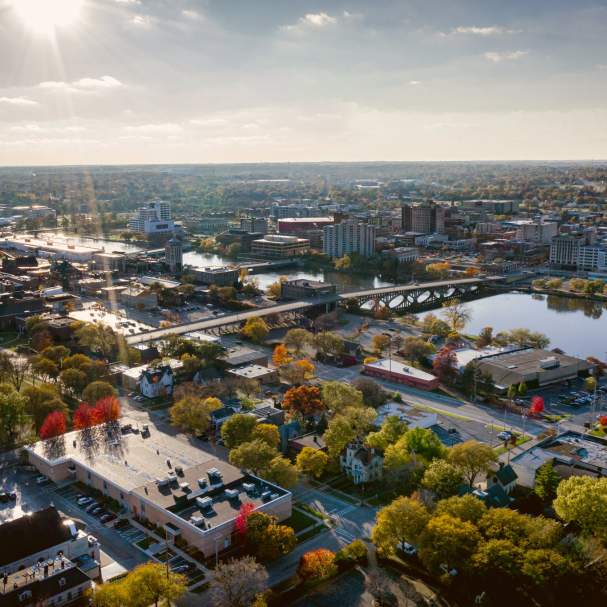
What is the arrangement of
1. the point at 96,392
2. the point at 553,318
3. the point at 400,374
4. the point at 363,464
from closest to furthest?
the point at 363,464 → the point at 96,392 → the point at 400,374 → the point at 553,318

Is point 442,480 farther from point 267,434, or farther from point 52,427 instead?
point 52,427

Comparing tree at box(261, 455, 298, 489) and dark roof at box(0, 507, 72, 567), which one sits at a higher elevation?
dark roof at box(0, 507, 72, 567)

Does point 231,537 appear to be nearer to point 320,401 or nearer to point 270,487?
point 270,487

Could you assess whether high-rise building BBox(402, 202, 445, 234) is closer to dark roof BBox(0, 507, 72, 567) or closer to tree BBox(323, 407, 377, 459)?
tree BBox(323, 407, 377, 459)

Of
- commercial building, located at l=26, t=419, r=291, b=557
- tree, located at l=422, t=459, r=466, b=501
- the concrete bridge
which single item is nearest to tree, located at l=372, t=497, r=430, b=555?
tree, located at l=422, t=459, r=466, b=501

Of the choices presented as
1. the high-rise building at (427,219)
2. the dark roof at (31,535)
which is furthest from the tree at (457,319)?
the high-rise building at (427,219)

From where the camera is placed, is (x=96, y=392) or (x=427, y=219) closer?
(x=96, y=392)

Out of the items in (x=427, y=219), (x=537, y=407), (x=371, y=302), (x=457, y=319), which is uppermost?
(x=427, y=219)


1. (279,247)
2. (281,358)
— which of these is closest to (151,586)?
(281,358)
